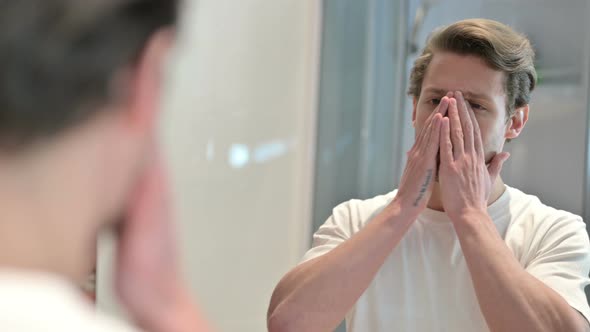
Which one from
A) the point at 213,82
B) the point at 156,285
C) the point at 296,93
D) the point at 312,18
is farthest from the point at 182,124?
the point at 156,285

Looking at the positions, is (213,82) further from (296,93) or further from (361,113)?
(361,113)

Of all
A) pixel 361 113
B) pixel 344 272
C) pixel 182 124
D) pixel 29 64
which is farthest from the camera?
pixel 361 113

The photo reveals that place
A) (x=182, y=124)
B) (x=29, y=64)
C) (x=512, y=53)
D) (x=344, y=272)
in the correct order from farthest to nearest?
(x=182, y=124) < (x=512, y=53) < (x=344, y=272) < (x=29, y=64)

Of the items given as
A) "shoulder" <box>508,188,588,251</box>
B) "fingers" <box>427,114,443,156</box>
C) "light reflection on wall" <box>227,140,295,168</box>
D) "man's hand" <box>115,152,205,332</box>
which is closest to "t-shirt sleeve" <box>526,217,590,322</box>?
"shoulder" <box>508,188,588,251</box>

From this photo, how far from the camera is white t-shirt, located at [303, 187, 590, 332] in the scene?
116 centimetres

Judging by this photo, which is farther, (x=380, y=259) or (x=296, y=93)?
(x=296, y=93)

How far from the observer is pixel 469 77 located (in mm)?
1236

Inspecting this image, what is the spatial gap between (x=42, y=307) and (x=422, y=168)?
99cm

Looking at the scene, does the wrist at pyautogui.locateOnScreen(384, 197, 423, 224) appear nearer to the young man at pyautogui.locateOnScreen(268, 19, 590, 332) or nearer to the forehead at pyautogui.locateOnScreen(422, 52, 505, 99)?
the young man at pyautogui.locateOnScreen(268, 19, 590, 332)

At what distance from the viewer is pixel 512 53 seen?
1.25 m

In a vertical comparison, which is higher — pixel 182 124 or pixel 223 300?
pixel 182 124

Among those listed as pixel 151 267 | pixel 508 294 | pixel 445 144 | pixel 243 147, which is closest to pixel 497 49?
pixel 445 144

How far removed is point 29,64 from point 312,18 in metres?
1.83

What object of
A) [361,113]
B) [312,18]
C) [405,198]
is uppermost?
[312,18]
